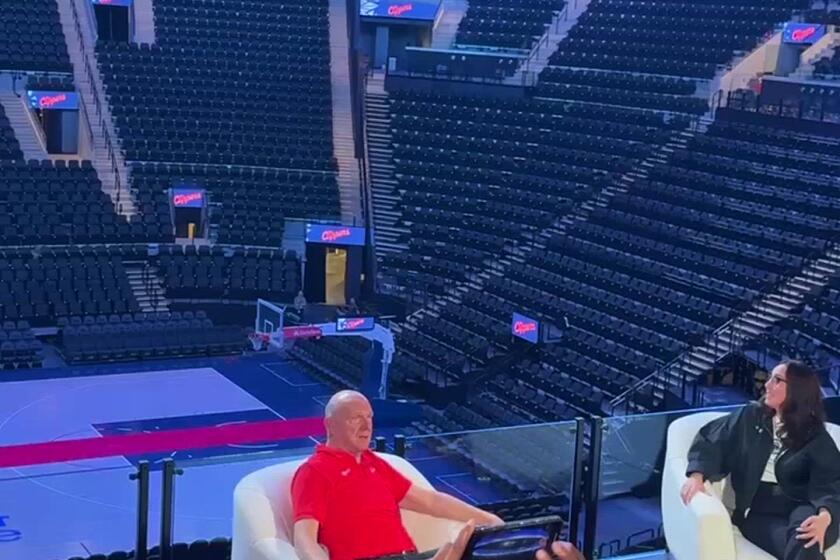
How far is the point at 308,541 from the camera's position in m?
5.03

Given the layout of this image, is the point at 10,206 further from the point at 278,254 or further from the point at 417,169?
the point at 417,169

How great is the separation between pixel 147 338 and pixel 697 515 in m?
17.4

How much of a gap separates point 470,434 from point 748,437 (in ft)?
4.84

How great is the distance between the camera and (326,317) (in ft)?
78.4

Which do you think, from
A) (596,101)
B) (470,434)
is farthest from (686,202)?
(470,434)

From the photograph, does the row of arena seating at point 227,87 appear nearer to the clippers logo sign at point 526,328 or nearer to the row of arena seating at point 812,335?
the clippers logo sign at point 526,328

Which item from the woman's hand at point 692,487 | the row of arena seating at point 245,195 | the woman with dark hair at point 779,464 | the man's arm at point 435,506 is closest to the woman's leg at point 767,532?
the woman with dark hair at point 779,464

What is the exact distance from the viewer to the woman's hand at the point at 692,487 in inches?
236

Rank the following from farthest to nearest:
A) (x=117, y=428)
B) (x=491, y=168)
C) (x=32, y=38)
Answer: (x=32, y=38) < (x=491, y=168) < (x=117, y=428)

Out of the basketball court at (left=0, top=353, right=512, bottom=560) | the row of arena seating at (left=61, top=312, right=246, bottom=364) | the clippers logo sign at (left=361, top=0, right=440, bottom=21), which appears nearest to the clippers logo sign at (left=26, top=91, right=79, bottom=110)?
the row of arena seating at (left=61, top=312, right=246, bottom=364)

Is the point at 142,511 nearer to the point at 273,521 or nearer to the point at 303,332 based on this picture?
the point at 273,521

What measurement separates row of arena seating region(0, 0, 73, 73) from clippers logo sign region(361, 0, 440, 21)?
24.4 feet

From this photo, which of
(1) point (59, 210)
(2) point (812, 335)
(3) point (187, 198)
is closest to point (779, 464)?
(2) point (812, 335)

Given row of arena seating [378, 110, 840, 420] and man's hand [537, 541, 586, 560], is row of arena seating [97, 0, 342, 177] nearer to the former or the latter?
row of arena seating [378, 110, 840, 420]
